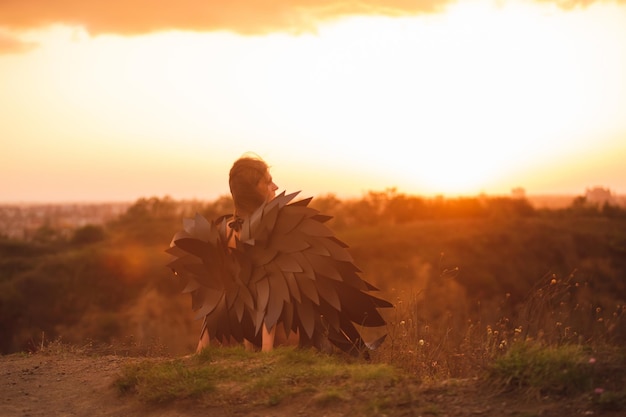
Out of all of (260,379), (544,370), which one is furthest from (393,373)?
(544,370)

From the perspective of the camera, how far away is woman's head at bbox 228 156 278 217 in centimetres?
862

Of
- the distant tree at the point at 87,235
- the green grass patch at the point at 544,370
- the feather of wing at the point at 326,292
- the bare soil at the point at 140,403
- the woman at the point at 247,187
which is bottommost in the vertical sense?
the distant tree at the point at 87,235

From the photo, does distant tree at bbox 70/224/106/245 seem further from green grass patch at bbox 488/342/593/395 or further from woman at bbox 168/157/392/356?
green grass patch at bbox 488/342/593/395

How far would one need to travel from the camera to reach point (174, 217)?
Result: 4947cm

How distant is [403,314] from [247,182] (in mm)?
2420

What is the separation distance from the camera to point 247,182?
8.62 metres

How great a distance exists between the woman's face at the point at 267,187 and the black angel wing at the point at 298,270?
409 millimetres

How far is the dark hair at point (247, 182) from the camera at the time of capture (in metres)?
8.62

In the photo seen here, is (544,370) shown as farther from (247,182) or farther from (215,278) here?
(215,278)

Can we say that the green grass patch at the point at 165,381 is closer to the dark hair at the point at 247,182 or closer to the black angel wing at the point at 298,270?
the black angel wing at the point at 298,270

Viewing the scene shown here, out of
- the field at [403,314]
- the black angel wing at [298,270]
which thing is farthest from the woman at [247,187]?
the field at [403,314]

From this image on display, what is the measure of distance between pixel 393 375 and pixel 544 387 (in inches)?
50.2

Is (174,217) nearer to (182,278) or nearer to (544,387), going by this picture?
(182,278)

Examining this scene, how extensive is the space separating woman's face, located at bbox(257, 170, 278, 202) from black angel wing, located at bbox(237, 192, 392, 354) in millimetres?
409
